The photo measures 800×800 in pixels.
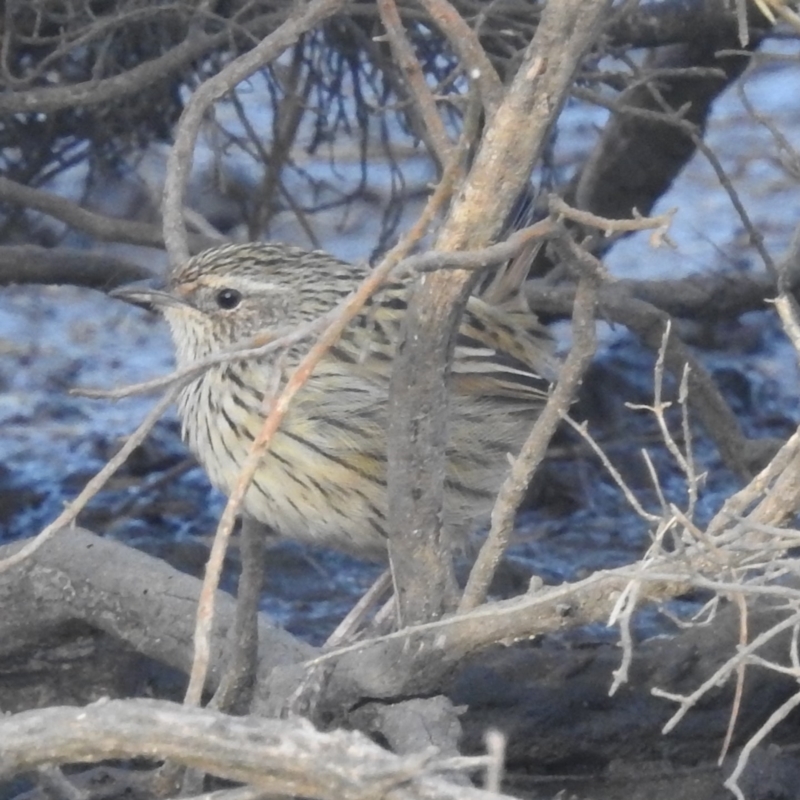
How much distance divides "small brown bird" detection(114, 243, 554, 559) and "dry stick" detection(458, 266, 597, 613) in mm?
1110

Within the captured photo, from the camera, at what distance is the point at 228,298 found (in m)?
4.57

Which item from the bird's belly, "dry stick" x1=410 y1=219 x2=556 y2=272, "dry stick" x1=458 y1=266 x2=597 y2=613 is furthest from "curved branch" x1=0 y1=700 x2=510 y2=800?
the bird's belly

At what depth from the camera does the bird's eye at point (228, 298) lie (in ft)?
14.9

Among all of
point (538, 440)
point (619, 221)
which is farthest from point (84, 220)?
point (619, 221)

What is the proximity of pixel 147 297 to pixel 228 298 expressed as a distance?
0.22 m

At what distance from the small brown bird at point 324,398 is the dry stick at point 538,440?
111 cm

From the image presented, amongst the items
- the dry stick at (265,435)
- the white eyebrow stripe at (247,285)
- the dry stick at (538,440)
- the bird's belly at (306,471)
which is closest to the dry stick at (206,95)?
the white eyebrow stripe at (247,285)

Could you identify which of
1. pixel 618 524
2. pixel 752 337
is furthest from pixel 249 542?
pixel 752 337

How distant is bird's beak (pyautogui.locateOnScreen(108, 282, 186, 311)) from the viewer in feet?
14.7

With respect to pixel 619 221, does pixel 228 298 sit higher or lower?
lower

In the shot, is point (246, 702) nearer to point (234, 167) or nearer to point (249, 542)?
point (249, 542)

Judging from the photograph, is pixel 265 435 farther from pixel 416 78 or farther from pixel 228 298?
pixel 228 298

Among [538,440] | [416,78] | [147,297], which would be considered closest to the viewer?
[416,78]

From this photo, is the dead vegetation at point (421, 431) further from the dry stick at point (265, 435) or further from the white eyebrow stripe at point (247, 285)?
the white eyebrow stripe at point (247, 285)
